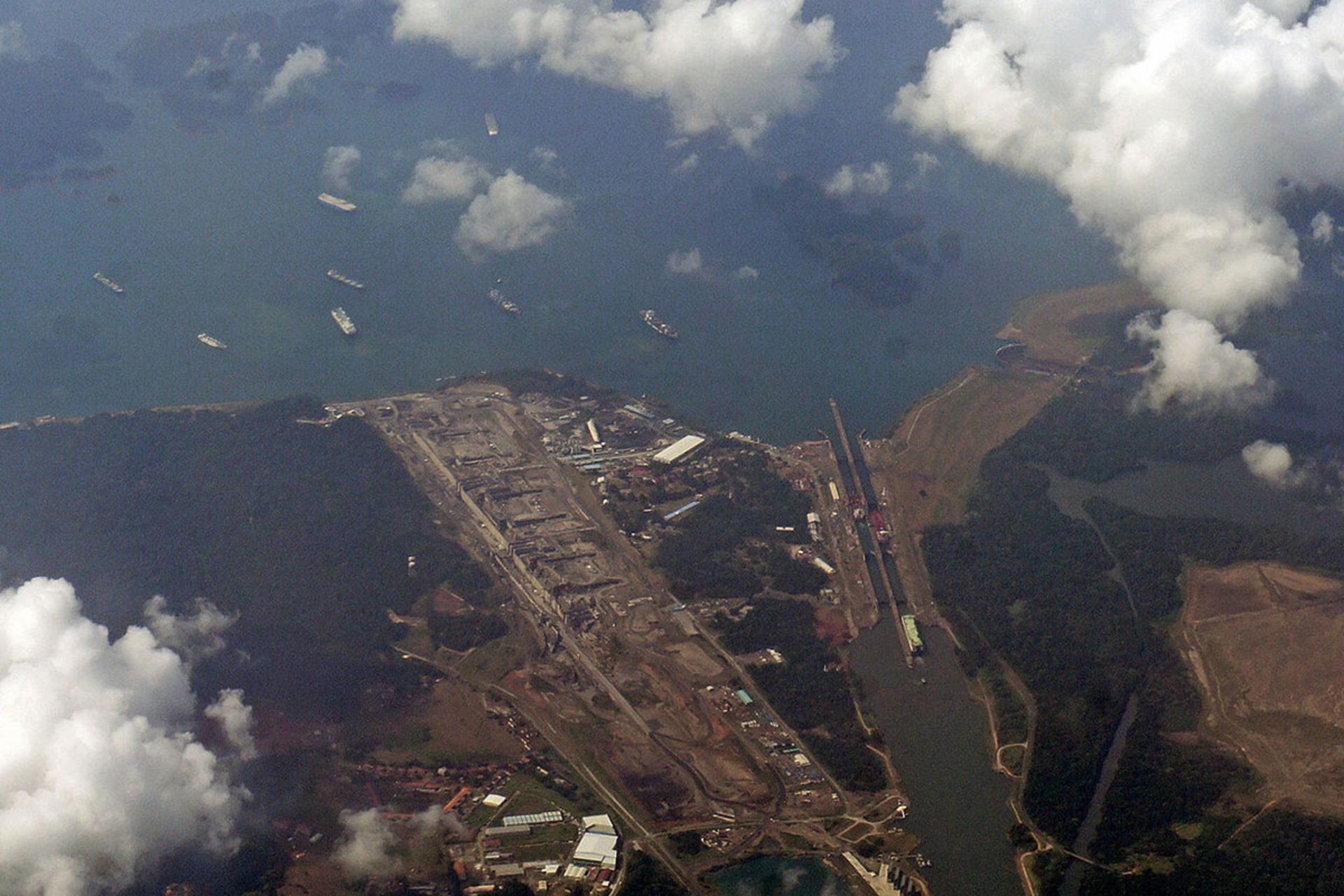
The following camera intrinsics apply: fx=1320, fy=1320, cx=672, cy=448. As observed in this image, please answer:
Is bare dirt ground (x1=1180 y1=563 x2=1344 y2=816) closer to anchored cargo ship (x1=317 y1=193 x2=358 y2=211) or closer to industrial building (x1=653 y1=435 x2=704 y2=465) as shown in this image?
industrial building (x1=653 y1=435 x2=704 y2=465)

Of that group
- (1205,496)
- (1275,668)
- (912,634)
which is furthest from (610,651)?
(1205,496)

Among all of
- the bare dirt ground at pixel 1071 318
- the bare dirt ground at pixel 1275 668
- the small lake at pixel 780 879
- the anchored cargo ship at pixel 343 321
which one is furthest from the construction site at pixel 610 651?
the bare dirt ground at pixel 1071 318

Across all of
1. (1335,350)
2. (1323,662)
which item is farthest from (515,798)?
(1335,350)

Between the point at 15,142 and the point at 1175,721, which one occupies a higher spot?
the point at 15,142

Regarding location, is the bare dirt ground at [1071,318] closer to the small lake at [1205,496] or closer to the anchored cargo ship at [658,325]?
the small lake at [1205,496]

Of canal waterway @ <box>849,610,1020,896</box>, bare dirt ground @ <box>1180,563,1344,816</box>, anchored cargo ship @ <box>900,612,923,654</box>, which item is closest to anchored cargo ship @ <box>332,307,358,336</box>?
canal waterway @ <box>849,610,1020,896</box>

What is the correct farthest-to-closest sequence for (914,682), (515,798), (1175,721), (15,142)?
(15,142), (914,682), (1175,721), (515,798)

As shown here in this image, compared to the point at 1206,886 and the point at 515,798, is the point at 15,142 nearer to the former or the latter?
the point at 515,798
